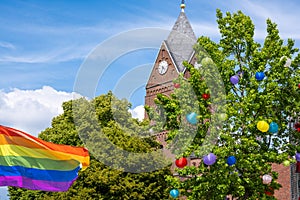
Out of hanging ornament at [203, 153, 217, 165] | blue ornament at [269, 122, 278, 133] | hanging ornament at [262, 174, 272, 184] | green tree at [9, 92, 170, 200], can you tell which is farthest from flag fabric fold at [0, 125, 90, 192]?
green tree at [9, 92, 170, 200]

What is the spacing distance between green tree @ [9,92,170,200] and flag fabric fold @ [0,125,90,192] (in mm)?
16076

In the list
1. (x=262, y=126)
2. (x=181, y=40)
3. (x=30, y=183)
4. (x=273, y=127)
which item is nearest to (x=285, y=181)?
(x=273, y=127)

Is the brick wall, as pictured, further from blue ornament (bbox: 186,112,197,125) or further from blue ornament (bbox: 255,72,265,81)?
blue ornament (bbox: 186,112,197,125)

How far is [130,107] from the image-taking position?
39.7m

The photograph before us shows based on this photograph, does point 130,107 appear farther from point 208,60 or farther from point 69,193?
point 208,60

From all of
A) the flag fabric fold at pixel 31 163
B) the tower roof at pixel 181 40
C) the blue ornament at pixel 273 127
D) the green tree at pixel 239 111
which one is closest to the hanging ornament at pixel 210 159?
the green tree at pixel 239 111

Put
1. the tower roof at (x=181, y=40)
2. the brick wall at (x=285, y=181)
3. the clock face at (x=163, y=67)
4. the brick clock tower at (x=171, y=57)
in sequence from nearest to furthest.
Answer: the brick wall at (x=285, y=181) → the tower roof at (x=181, y=40) → the brick clock tower at (x=171, y=57) → the clock face at (x=163, y=67)

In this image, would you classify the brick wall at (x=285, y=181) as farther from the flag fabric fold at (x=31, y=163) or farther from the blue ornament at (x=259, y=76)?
the flag fabric fold at (x=31, y=163)

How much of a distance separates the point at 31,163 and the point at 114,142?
21.8 m

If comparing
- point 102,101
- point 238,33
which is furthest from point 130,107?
point 238,33

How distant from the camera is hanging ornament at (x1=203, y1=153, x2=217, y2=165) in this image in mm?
21125

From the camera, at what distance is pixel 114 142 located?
34.3 metres

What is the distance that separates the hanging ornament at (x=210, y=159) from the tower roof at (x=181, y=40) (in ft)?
134

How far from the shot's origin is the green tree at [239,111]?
21969 mm
